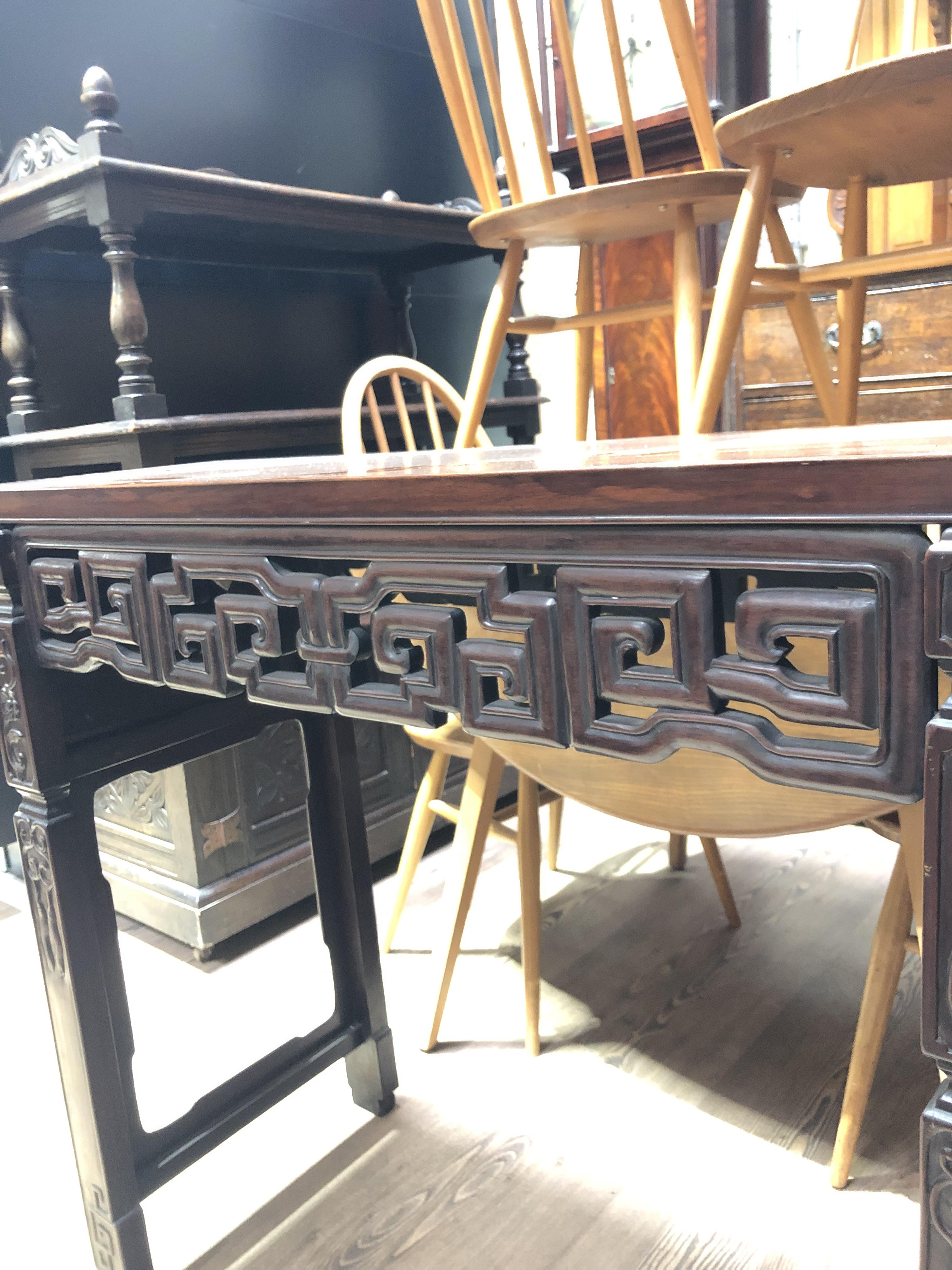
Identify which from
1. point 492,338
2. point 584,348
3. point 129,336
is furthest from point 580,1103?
point 129,336

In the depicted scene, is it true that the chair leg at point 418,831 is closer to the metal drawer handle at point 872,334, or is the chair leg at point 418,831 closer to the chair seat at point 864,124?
the chair seat at point 864,124

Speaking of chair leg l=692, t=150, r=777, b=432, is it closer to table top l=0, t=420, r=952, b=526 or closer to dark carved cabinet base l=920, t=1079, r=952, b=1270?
table top l=0, t=420, r=952, b=526

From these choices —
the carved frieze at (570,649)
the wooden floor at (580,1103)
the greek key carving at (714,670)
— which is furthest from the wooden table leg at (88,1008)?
the greek key carving at (714,670)

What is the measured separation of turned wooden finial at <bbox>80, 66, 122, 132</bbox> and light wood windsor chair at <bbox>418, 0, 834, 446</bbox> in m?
0.51

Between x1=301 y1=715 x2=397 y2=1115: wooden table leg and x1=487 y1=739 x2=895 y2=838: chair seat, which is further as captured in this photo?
x1=301 y1=715 x2=397 y2=1115: wooden table leg

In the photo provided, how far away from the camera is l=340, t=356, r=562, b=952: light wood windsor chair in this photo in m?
1.45

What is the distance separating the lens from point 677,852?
1.99 m

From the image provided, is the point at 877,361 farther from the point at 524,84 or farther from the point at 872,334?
the point at 524,84

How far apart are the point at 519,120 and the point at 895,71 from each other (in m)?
0.60

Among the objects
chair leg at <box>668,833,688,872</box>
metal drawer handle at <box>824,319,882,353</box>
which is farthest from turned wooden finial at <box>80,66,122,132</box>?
chair leg at <box>668,833,688,872</box>

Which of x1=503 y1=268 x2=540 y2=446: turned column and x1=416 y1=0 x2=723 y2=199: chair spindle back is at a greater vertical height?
x1=416 y1=0 x2=723 y2=199: chair spindle back

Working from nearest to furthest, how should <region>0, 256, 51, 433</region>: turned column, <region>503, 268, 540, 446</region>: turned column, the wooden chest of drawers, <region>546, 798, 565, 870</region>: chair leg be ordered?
Result: <region>0, 256, 51, 433</region>: turned column → <region>546, 798, 565, 870</region>: chair leg → the wooden chest of drawers → <region>503, 268, 540, 446</region>: turned column

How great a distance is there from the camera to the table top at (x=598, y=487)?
40 centimetres

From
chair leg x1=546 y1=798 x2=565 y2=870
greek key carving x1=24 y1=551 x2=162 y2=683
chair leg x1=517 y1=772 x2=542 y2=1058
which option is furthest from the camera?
chair leg x1=546 y1=798 x2=565 y2=870
